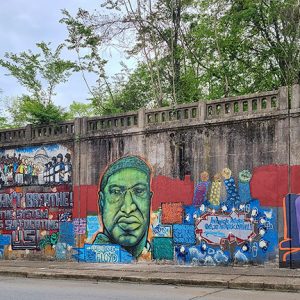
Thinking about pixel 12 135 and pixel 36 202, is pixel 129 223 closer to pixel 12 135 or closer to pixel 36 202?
pixel 36 202

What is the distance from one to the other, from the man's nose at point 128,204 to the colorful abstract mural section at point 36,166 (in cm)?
227

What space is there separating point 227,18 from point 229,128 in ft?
26.0

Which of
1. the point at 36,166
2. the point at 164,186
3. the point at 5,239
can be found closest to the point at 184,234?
the point at 164,186

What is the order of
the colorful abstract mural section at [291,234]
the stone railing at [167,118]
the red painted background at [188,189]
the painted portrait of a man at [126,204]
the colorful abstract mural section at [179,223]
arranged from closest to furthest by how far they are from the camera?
the colorful abstract mural section at [291,234] < the red painted background at [188,189] < the stone railing at [167,118] < the colorful abstract mural section at [179,223] < the painted portrait of a man at [126,204]

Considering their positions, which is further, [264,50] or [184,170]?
[264,50]

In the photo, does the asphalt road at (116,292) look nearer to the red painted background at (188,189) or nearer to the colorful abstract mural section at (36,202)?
the red painted background at (188,189)

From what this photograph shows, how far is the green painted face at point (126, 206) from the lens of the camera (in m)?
Answer: 14.6

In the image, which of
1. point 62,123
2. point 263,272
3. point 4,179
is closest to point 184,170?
point 263,272

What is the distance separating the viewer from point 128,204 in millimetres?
14836

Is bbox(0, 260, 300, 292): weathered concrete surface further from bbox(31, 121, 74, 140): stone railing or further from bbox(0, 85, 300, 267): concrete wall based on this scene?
bbox(31, 121, 74, 140): stone railing

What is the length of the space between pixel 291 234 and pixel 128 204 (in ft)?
16.4

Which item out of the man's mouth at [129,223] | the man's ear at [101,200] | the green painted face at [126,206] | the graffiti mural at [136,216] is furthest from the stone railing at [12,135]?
the man's mouth at [129,223]

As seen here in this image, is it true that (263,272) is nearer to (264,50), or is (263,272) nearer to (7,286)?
(7,286)

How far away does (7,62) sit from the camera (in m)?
24.8
